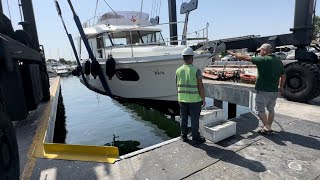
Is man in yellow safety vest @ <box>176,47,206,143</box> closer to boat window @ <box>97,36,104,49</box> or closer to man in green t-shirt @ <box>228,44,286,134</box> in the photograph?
man in green t-shirt @ <box>228,44,286,134</box>

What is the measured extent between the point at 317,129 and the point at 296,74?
274 cm

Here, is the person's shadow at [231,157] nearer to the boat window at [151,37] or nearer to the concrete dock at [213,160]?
the concrete dock at [213,160]

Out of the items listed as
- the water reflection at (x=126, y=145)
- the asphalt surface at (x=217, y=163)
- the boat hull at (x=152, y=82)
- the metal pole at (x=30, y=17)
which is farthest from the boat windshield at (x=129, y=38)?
the asphalt surface at (x=217, y=163)

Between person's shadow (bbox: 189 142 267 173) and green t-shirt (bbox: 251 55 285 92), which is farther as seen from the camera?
green t-shirt (bbox: 251 55 285 92)

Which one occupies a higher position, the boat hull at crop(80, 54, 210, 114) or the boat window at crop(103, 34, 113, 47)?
the boat window at crop(103, 34, 113, 47)

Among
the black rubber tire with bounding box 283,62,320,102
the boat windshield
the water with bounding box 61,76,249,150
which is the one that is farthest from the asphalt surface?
the boat windshield

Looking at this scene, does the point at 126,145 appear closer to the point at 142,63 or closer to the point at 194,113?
the point at 142,63

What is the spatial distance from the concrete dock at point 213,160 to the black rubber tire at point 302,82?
211 cm

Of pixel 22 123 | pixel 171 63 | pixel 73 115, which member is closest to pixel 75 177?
pixel 22 123

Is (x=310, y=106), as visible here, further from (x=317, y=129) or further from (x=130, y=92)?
(x=130, y=92)

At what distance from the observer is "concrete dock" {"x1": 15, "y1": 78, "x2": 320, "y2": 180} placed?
133 inches

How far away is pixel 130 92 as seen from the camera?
29.5ft

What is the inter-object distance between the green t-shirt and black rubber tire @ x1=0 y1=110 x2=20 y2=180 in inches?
148

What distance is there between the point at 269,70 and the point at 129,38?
7.02 metres
